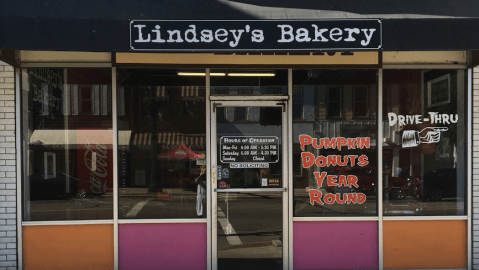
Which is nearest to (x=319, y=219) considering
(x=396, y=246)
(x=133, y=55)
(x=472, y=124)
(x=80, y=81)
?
(x=396, y=246)

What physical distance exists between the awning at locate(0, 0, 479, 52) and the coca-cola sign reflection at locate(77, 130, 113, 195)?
1.69 meters

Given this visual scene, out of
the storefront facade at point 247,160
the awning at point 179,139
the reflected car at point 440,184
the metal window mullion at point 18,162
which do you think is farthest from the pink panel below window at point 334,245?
the metal window mullion at point 18,162

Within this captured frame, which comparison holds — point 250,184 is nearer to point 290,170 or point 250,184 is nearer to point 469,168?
point 290,170

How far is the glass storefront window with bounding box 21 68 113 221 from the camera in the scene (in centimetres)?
596

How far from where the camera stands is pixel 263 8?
17.2 ft

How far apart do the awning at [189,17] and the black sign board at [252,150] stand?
1.77m

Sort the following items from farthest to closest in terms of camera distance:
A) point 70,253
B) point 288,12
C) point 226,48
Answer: point 70,253
point 288,12
point 226,48

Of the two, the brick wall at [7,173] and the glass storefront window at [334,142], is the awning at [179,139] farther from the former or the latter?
the brick wall at [7,173]

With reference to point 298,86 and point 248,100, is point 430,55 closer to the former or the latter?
point 298,86

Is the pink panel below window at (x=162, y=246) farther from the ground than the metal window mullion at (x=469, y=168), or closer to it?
closer to it

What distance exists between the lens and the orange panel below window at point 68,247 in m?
5.86

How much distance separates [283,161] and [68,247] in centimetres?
310

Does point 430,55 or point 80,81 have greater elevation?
point 430,55

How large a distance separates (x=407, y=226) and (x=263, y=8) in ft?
11.6
